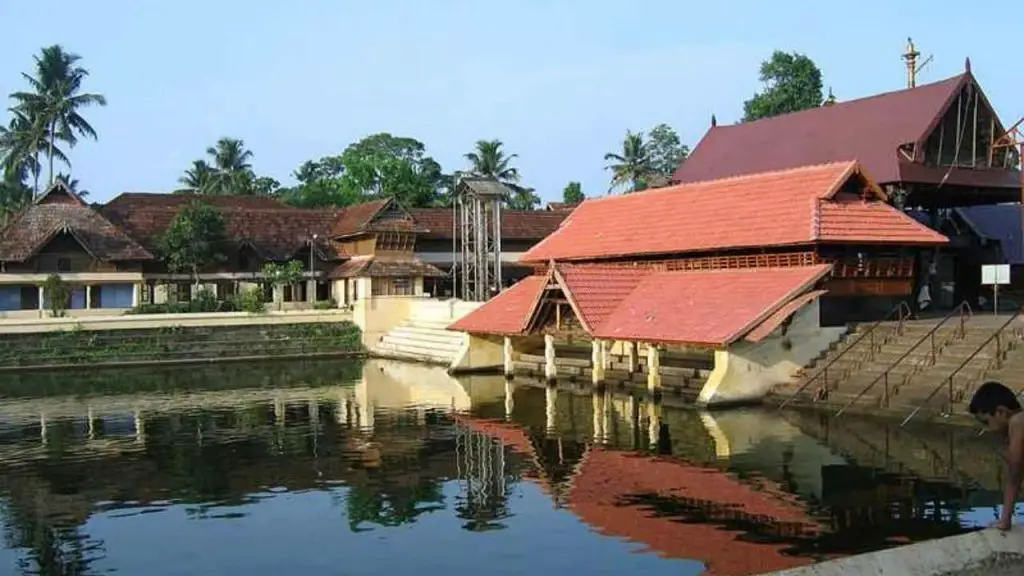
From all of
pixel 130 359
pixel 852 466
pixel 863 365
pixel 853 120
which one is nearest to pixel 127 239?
pixel 130 359

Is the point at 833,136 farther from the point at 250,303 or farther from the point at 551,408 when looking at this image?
Answer: the point at 250,303

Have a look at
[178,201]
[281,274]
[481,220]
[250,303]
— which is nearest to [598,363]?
[481,220]

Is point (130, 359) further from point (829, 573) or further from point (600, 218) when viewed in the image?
point (829, 573)

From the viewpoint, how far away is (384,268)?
141ft

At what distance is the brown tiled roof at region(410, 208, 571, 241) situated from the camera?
4872 cm

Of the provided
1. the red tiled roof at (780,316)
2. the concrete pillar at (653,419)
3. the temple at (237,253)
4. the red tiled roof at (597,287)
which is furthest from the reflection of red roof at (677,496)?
the temple at (237,253)

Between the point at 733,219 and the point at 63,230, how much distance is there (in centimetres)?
2705

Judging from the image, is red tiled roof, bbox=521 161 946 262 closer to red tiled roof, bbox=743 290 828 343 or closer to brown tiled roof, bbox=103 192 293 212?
red tiled roof, bbox=743 290 828 343

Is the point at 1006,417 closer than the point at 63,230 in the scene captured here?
Yes

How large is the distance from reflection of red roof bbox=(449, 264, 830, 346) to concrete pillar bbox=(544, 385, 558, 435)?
179 centimetres

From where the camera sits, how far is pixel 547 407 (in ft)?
72.1

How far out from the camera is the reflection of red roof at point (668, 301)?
68.0ft

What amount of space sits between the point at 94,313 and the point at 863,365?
96.8 ft

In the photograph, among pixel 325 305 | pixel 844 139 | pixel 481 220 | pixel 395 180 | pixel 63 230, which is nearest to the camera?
pixel 844 139
